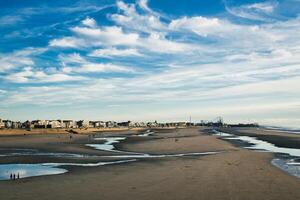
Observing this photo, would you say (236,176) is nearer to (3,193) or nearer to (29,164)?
(3,193)

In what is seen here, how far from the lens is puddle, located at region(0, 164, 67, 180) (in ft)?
79.4

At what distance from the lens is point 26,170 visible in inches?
1050

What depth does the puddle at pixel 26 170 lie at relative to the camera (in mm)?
24212

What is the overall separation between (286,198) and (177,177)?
24.3 ft

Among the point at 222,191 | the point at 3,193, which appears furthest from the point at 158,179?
the point at 3,193

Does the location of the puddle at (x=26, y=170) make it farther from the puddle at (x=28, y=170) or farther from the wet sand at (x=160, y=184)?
the wet sand at (x=160, y=184)

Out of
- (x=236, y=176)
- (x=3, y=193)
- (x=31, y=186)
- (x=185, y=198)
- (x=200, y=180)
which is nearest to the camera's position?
(x=185, y=198)

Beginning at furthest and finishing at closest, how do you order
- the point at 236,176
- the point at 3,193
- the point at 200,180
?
the point at 236,176
the point at 200,180
the point at 3,193

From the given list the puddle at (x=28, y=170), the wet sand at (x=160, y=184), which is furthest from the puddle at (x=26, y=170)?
the wet sand at (x=160, y=184)

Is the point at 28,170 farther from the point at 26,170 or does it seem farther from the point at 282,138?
A: the point at 282,138

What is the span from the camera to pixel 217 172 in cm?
2441

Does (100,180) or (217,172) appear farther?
(217,172)

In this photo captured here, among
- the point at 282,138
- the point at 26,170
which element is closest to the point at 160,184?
the point at 26,170

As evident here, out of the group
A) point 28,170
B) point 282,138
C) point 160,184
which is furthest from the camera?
point 282,138
